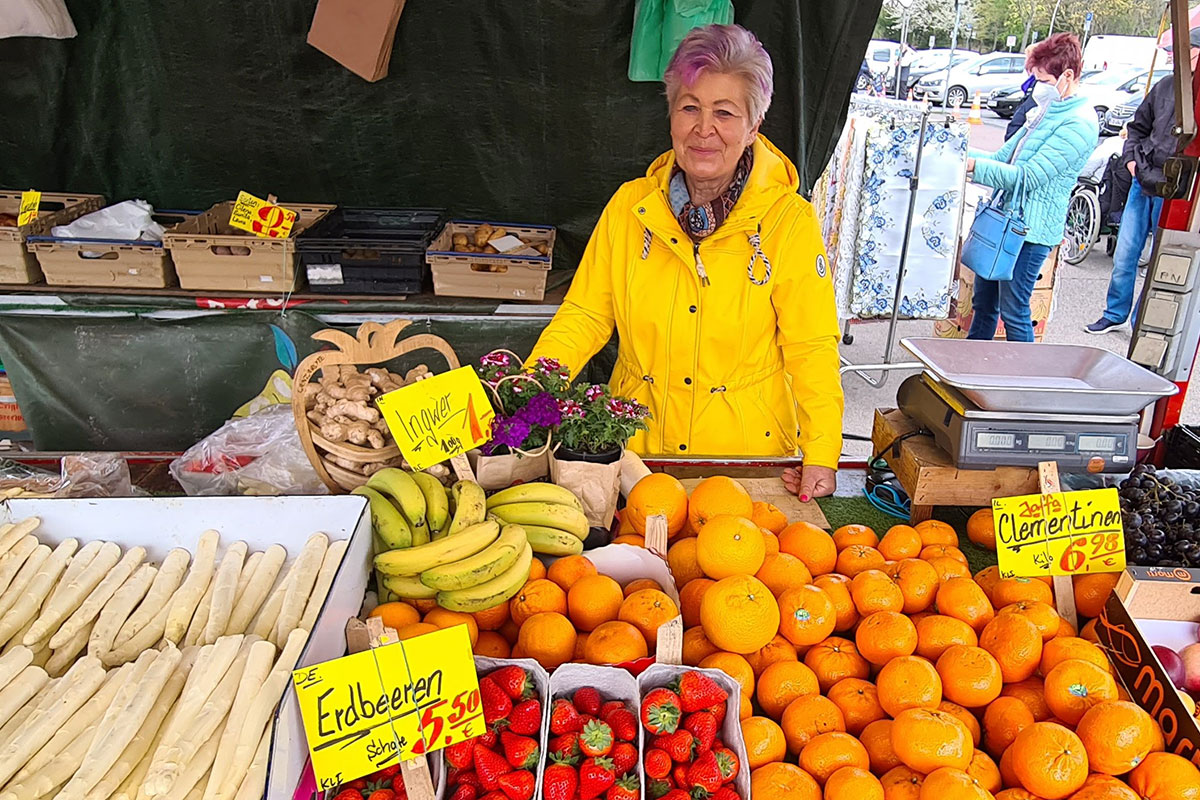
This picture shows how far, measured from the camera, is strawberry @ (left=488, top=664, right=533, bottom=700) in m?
1.27

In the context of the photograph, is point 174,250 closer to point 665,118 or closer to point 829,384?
point 665,118

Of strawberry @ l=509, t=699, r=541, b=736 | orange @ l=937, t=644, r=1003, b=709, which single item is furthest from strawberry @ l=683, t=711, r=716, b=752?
orange @ l=937, t=644, r=1003, b=709

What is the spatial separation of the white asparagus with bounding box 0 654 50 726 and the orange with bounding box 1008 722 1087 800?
154 centimetres

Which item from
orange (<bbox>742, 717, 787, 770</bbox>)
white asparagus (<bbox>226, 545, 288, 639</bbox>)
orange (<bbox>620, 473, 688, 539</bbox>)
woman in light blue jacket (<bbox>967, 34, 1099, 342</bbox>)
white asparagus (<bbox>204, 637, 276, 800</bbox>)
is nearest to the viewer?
white asparagus (<bbox>204, 637, 276, 800</bbox>)

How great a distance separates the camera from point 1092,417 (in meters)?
2.01

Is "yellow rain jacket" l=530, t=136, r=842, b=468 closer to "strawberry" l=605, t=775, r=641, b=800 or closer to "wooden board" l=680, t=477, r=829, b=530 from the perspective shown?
"wooden board" l=680, t=477, r=829, b=530

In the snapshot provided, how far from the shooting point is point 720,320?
8.36 ft

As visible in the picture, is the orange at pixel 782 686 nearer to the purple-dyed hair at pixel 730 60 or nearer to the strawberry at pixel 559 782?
the strawberry at pixel 559 782

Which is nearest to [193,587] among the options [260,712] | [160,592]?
[160,592]

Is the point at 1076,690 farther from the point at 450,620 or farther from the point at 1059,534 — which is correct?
the point at 450,620

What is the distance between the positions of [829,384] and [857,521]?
47 centimetres

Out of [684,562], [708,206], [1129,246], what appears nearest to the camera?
[684,562]

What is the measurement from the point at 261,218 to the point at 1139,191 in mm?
6666

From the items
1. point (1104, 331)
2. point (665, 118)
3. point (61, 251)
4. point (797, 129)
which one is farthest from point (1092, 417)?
point (1104, 331)
